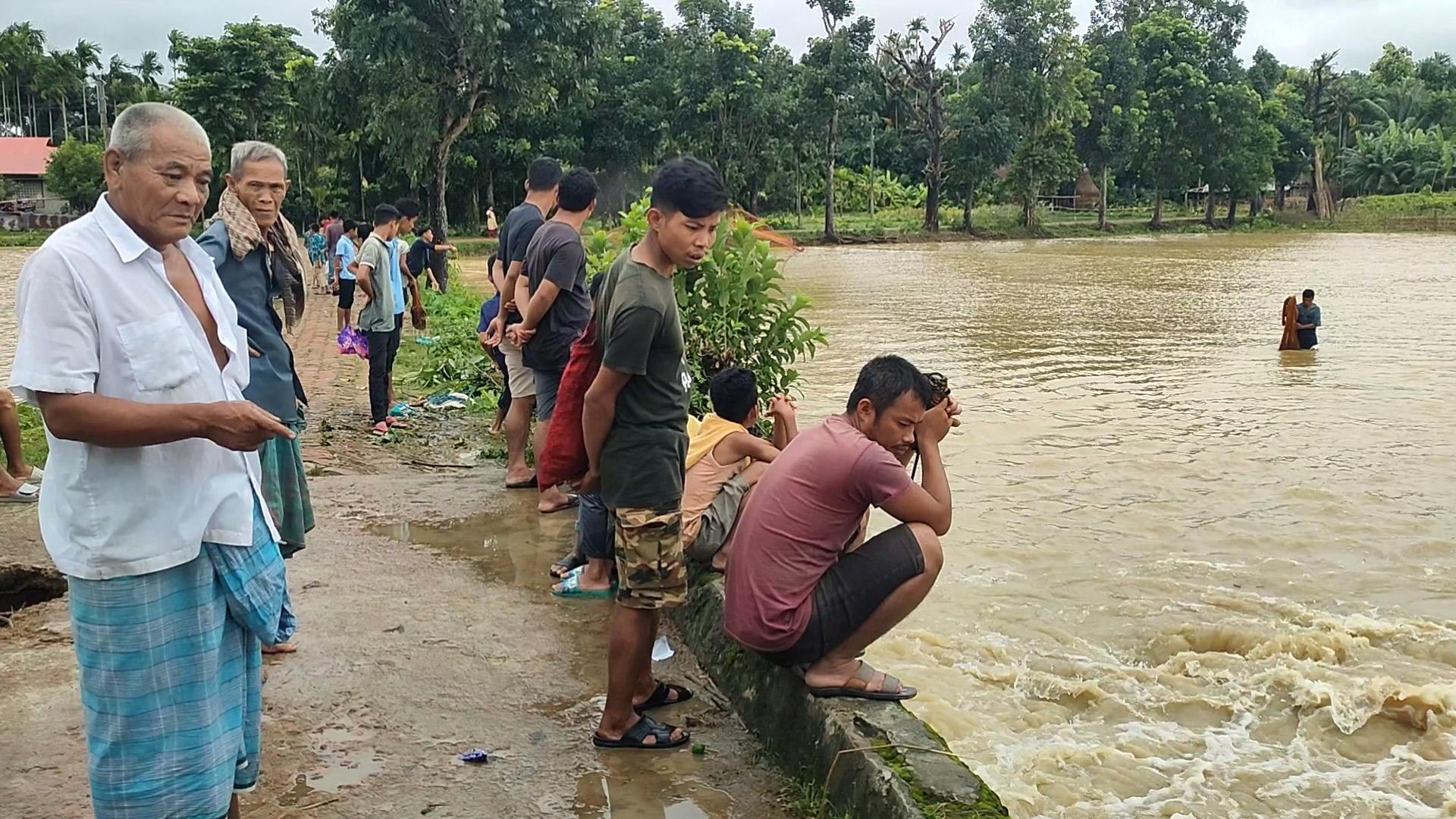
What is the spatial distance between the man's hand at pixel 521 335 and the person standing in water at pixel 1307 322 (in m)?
12.7

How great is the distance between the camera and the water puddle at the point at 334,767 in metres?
3.22

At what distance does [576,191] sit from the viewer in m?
5.55

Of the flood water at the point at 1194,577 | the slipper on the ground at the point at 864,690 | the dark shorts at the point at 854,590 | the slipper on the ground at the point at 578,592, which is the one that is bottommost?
the flood water at the point at 1194,577

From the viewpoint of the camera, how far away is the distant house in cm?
5634

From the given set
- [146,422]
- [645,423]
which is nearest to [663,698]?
[645,423]

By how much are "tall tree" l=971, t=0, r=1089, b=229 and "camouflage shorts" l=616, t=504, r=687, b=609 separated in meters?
48.3

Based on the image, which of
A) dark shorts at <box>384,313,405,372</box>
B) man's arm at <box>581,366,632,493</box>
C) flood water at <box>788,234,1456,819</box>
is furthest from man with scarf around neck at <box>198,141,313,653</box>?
dark shorts at <box>384,313,405,372</box>

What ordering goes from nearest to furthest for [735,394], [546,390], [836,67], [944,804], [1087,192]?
1. [944,804]
2. [735,394]
3. [546,390]
4. [836,67]
5. [1087,192]

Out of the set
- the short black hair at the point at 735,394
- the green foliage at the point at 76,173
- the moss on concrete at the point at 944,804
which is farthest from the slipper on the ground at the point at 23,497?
the green foliage at the point at 76,173

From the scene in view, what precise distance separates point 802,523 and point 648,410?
0.60 meters

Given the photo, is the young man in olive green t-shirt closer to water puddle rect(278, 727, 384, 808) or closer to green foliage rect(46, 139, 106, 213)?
water puddle rect(278, 727, 384, 808)

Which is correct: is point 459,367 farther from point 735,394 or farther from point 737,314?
point 735,394

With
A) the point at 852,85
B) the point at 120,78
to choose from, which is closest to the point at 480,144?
the point at 852,85

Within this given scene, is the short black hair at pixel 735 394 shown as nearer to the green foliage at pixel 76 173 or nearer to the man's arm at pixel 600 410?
the man's arm at pixel 600 410
